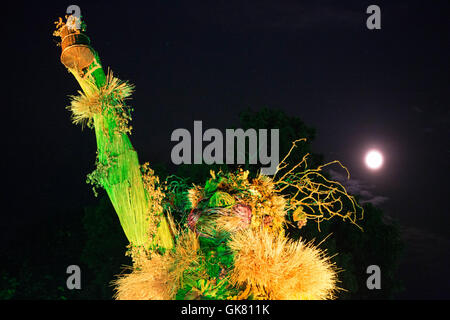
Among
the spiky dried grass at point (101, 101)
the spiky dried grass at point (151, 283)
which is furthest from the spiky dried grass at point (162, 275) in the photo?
the spiky dried grass at point (101, 101)

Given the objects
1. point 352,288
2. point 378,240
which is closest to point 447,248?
point 378,240

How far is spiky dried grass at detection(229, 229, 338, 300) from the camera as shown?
9.21ft

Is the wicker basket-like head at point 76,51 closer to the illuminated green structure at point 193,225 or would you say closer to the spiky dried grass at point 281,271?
the illuminated green structure at point 193,225

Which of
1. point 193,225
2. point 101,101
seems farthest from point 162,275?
point 101,101

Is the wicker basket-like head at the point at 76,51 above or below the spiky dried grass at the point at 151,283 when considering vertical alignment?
above

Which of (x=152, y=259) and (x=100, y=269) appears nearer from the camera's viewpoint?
(x=152, y=259)

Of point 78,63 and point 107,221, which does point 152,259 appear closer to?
point 78,63

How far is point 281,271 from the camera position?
9.17 feet

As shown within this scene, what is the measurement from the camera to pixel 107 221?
12.5 m

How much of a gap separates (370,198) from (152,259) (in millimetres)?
18085

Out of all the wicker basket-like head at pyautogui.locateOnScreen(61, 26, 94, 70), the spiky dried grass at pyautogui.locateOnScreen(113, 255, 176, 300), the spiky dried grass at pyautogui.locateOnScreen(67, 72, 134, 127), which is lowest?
the spiky dried grass at pyautogui.locateOnScreen(113, 255, 176, 300)

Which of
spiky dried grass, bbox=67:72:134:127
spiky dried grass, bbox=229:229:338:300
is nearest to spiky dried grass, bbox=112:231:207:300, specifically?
spiky dried grass, bbox=229:229:338:300

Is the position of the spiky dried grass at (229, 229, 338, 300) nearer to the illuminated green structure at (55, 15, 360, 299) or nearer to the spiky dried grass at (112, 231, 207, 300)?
the illuminated green structure at (55, 15, 360, 299)

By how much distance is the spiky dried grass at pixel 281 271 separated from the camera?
2809 millimetres
